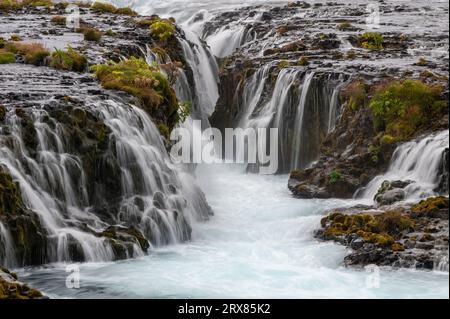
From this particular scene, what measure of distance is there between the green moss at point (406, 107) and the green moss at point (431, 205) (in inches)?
158

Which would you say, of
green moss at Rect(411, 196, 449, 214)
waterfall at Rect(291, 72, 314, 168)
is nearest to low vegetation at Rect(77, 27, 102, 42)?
waterfall at Rect(291, 72, 314, 168)

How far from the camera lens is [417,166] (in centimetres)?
2086

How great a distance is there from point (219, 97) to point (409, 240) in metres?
17.3

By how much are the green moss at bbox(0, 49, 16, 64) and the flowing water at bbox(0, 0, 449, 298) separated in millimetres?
7748

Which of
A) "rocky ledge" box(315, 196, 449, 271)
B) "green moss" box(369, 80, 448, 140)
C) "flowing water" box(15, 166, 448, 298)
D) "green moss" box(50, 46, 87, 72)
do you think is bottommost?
"flowing water" box(15, 166, 448, 298)

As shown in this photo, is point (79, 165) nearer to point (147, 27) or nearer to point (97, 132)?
point (97, 132)

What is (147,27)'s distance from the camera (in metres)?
36.4

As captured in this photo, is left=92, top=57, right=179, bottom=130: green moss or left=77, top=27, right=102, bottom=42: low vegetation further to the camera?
left=77, top=27, right=102, bottom=42: low vegetation

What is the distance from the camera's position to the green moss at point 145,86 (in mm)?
22812

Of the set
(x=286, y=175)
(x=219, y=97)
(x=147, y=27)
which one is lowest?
(x=286, y=175)

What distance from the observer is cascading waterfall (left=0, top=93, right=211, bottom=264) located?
17.4 m

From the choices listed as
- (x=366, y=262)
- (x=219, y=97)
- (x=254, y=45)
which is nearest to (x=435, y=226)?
(x=366, y=262)

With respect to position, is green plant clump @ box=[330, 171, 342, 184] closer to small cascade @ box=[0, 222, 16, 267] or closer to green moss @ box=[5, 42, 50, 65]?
small cascade @ box=[0, 222, 16, 267]

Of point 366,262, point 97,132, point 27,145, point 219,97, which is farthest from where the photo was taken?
point 219,97
